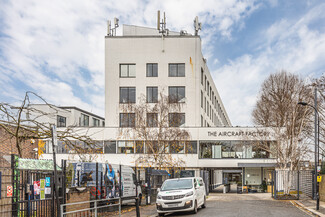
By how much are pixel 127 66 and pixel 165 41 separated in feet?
18.2

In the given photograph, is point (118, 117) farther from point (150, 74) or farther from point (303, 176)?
point (303, 176)

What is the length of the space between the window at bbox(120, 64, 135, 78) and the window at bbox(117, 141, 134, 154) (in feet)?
27.7

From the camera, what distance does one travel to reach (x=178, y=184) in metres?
20.5

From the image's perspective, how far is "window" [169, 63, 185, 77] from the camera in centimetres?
4966

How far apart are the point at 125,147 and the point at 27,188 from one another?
33.7 meters

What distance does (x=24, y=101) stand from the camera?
38.5 feet

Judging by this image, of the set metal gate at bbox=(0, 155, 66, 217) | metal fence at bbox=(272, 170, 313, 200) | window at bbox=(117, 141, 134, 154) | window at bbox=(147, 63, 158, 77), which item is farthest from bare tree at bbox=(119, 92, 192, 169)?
metal gate at bbox=(0, 155, 66, 217)

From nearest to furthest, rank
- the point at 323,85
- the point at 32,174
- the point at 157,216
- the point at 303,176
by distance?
the point at 32,174, the point at 157,216, the point at 303,176, the point at 323,85

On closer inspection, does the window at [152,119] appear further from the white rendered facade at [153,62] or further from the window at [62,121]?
the window at [62,121]

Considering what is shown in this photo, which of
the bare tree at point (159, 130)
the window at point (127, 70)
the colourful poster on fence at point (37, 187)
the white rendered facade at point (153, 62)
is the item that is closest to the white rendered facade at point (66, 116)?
the white rendered facade at point (153, 62)

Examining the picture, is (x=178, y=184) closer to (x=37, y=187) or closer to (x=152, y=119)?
(x=37, y=187)

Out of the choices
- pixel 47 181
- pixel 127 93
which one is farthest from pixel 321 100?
pixel 47 181

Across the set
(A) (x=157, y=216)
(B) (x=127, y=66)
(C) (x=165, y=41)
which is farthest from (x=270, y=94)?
(A) (x=157, y=216)

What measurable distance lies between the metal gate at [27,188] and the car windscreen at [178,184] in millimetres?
7441
